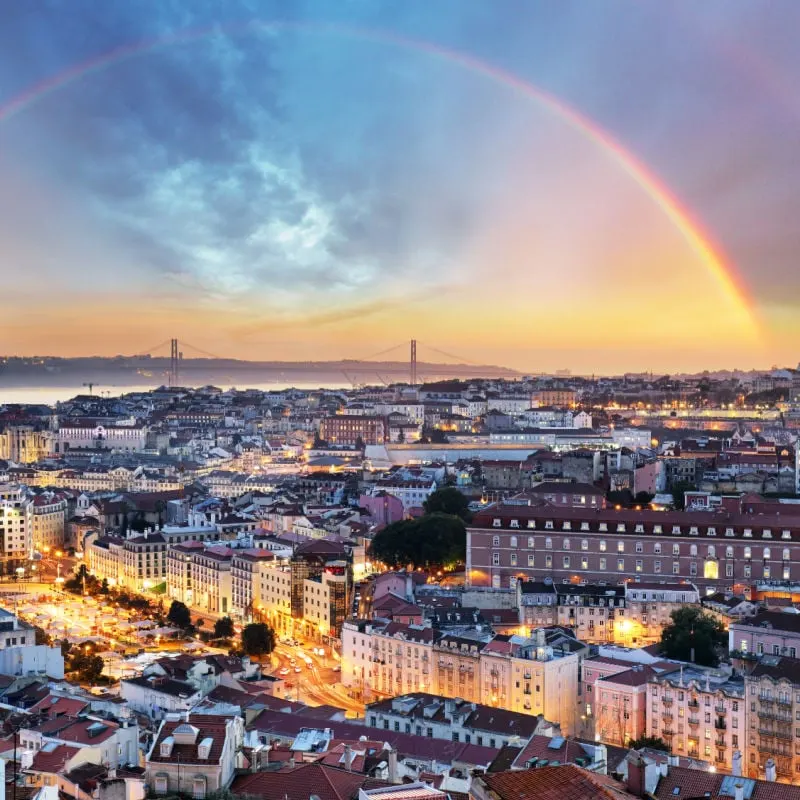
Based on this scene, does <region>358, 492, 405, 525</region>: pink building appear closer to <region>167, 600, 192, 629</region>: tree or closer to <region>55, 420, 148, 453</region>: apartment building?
<region>167, 600, 192, 629</region>: tree

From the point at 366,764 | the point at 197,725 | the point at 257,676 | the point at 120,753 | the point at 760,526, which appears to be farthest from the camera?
the point at 760,526

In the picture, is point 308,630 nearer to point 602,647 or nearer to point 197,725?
point 602,647

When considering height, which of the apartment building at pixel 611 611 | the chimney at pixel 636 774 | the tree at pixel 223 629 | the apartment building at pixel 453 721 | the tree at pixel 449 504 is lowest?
the tree at pixel 223 629

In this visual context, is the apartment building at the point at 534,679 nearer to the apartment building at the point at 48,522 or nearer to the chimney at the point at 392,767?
the chimney at the point at 392,767

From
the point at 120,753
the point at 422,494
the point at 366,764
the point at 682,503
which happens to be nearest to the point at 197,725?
the point at 366,764

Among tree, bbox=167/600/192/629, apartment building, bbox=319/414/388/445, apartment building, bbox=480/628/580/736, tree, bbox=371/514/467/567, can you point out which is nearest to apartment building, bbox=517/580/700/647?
apartment building, bbox=480/628/580/736

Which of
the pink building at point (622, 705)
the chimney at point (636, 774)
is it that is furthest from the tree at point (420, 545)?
the chimney at point (636, 774)
